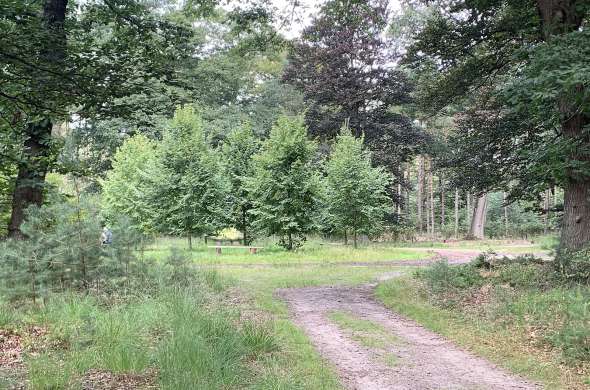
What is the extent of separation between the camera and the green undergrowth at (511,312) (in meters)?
5.68

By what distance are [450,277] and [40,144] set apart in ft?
26.2

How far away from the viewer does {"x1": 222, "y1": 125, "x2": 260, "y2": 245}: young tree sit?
79.0ft

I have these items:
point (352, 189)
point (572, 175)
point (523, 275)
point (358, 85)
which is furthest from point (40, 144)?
point (358, 85)

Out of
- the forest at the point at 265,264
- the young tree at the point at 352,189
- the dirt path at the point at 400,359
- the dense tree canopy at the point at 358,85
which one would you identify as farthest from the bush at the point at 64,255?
the dense tree canopy at the point at 358,85

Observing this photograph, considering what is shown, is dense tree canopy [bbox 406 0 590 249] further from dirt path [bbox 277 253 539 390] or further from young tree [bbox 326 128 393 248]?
young tree [bbox 326 128 393 248]

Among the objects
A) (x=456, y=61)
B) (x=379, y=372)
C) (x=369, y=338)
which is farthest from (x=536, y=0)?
(x=379, y=372)

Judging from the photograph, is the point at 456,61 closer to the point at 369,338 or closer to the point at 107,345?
the point at 369,338

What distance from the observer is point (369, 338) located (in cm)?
688

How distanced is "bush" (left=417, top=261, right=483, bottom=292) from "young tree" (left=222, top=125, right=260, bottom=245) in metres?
14.2

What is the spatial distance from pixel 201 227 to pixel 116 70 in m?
16.6

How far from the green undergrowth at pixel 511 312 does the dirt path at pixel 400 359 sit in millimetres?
318

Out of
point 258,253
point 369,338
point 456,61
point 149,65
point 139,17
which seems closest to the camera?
point 149,65

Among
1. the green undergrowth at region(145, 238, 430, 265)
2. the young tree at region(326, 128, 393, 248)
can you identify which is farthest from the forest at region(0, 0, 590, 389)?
the young tree at region(326, 128, 393, 248)

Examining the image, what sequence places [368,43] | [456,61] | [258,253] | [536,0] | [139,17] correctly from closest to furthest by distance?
[139,17]
[536,0]
[456,61]
[258,253]
[368,43]
